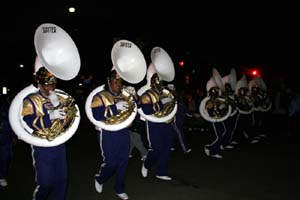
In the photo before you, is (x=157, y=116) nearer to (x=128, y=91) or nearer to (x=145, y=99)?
(x=145, y=99)

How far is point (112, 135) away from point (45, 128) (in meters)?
1.41

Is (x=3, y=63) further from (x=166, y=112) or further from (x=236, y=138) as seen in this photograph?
(x=166, y=112)

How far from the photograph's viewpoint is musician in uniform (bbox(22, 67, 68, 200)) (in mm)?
4566

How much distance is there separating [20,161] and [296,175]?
6.30 meters

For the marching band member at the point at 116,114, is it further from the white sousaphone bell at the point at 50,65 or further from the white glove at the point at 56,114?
the white glove at the point at 56,114

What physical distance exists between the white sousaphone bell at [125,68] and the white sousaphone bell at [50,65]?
2.97 feet

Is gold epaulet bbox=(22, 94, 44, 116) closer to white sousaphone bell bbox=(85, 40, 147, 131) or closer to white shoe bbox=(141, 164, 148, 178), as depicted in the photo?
white sousaphone bell bbox=(85, 40, 147, 131)

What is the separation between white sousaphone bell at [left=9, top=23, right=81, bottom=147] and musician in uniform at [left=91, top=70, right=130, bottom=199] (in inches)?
34.6

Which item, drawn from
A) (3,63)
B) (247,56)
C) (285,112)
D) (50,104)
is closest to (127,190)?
(50,104)

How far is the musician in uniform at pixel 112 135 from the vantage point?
5.77m

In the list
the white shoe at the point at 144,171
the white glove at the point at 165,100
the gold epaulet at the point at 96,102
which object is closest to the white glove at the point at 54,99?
the gold epaulet at the point at 96,102

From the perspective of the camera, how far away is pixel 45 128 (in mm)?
4586

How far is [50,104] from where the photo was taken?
4.65m

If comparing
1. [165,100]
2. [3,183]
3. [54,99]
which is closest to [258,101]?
[165,100]
